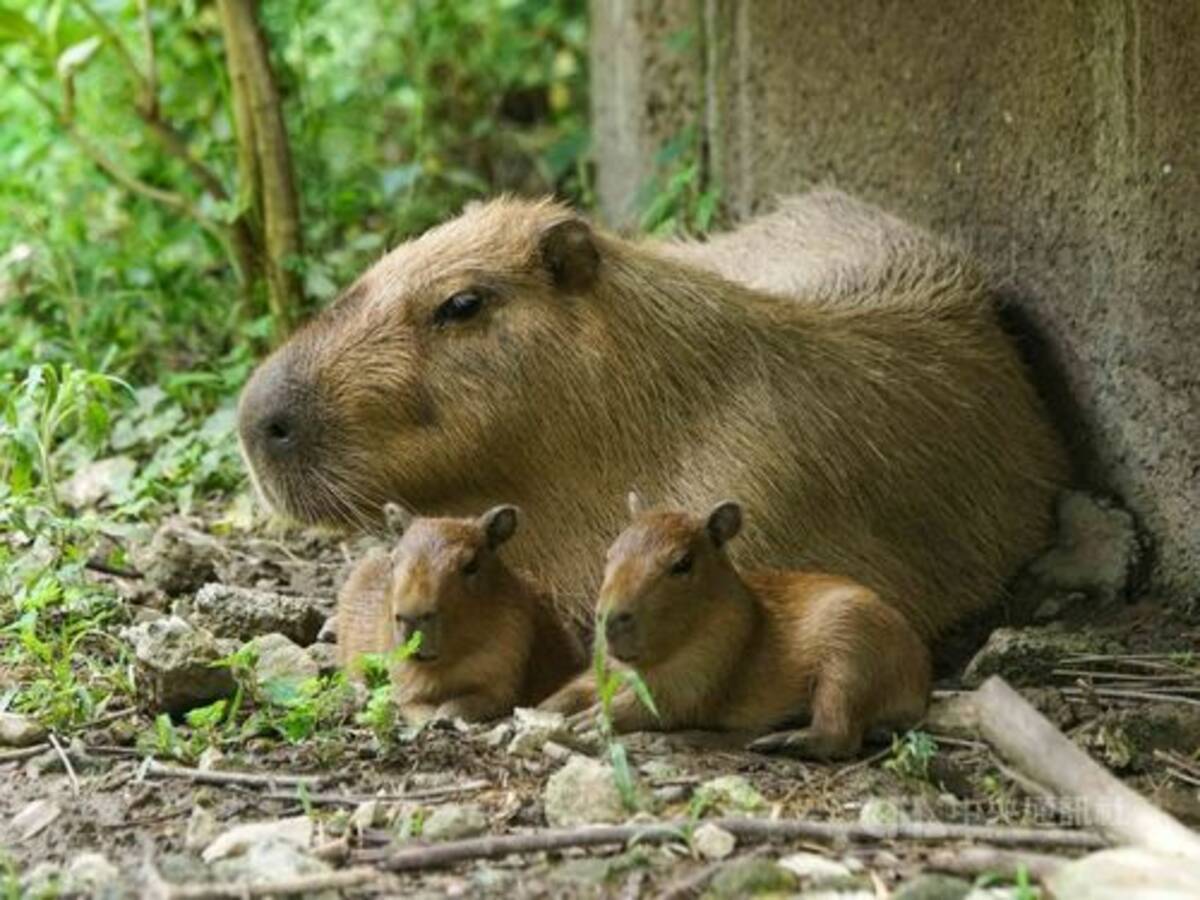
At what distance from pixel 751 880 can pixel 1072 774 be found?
2.58 ft

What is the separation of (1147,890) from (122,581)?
11.6ft

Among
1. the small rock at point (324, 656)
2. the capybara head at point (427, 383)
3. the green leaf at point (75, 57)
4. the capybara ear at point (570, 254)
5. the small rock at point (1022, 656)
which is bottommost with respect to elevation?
the small rock at point (1022, 656)

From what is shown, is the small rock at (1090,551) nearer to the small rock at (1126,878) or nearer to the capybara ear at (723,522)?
the capybara ear at (723,522)

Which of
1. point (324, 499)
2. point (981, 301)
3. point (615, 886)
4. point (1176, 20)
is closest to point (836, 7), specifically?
point (981, 301)

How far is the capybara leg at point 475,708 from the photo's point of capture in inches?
199

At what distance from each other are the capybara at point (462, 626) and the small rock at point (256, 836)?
2.21ft

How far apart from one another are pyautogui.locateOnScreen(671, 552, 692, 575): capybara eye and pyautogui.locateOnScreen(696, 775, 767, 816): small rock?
0.50 meters

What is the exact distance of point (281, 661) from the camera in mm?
5496

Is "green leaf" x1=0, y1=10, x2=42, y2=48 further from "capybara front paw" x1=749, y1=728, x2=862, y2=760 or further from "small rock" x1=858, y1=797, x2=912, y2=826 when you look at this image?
"small rock" x1=858, y1=797, x2=912, y2=826

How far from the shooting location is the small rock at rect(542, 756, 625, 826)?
4309mm

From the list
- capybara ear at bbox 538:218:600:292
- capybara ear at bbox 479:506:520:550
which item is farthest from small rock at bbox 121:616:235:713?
capybara ear at bbox 538:218:600:292

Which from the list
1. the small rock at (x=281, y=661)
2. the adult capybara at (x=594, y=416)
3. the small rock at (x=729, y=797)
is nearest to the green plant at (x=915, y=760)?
the small rock at (x=729, y=797)

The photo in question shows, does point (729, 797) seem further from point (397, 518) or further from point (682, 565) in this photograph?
point (397, 518)

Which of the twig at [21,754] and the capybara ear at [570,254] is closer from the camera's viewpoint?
the twig at [21,754]
